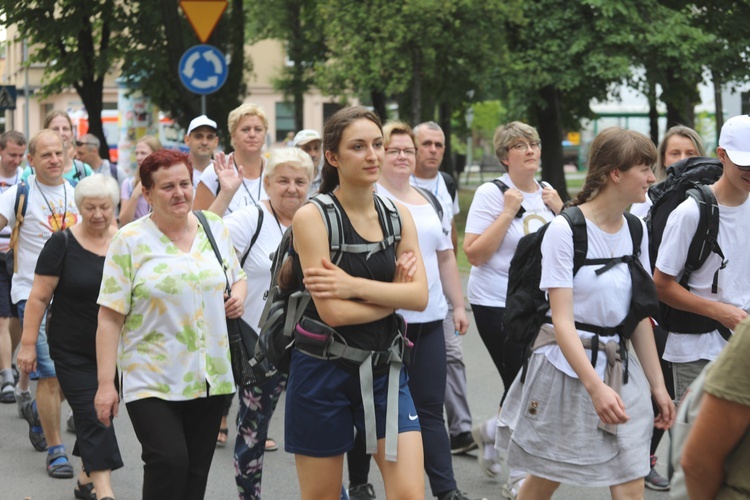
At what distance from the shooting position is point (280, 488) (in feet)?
22.4

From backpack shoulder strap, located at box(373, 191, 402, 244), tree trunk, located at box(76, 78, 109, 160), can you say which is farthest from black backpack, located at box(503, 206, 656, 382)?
tree trunk, located at box(76, 78, 109, 160)

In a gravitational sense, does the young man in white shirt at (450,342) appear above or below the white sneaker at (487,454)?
above

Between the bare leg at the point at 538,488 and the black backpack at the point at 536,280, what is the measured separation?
43cm

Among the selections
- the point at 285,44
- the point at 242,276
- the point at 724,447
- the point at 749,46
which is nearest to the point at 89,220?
the point at 242,276

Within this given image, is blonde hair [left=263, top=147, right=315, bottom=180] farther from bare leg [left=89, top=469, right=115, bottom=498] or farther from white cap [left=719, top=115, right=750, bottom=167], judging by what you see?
white cap [left=719, top=115, right=750, bottom=167]

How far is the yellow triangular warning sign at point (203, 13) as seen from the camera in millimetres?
14258

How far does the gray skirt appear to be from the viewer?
464 cm

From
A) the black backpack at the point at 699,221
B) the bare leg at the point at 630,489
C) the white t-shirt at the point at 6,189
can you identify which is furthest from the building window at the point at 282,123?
the bare leg at the point at 630,489

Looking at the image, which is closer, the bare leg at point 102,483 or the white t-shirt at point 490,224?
the bare leg at point 102,483

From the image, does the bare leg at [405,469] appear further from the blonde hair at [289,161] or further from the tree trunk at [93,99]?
Answer: the tree trunk at [93,99]

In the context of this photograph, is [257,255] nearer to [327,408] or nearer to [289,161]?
[289,161]

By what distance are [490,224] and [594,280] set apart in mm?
1983

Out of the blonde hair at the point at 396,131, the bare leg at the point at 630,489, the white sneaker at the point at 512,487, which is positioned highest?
the blonde hair at the point at 396,131

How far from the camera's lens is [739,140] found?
4.77m
